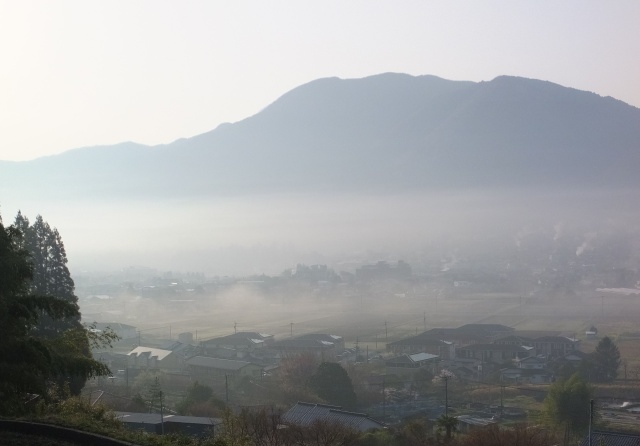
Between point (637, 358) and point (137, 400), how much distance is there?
12.5 meters

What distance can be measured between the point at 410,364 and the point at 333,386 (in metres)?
4.38

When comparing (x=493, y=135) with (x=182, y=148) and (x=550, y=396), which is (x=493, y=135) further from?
(x=550, y=396)

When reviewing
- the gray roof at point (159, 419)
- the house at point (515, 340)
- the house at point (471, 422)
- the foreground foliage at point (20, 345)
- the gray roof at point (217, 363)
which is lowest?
the house at point (471, 422)

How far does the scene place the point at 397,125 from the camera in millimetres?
135750

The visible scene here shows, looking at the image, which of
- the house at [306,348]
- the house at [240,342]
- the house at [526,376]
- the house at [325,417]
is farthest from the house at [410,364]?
the house at [325,417]

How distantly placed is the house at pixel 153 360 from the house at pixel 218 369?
35.7 inches

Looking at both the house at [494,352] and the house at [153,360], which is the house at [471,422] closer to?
the house at [494,352]

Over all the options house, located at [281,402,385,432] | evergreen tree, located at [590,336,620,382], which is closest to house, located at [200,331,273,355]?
evergreen tree, located at [590,336,620,382]

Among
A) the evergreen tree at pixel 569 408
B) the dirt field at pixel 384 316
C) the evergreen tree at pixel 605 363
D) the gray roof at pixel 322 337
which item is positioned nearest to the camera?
the evergreen tree at pixel 569 408

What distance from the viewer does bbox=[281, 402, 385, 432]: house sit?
11.6m

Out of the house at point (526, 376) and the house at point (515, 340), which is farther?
the house at point (515, 340)

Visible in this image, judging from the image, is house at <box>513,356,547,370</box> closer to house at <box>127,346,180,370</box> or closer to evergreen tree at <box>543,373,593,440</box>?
evergreen tree at <box>543,373,593,440</box>

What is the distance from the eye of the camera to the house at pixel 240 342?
22.0 meters

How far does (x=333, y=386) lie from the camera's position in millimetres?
15367
